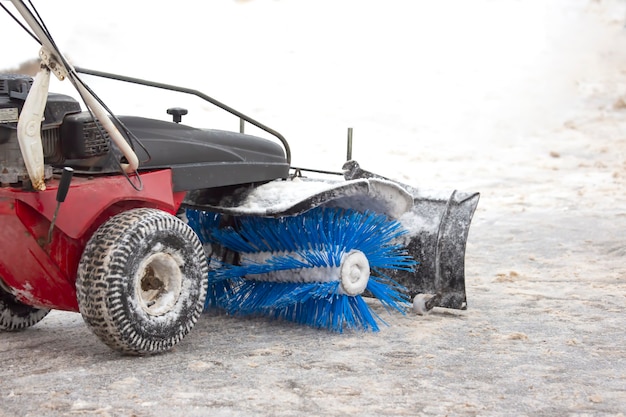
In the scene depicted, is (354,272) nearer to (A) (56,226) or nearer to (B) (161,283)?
(B) (161,283)

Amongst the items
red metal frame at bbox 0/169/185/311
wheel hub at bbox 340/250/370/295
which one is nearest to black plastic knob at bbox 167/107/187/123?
red metal frame at bbox 0/169/185/311

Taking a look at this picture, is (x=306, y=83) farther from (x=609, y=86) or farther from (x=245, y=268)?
(x=245, y=268)

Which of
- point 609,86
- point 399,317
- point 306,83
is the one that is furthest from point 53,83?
point 399,317

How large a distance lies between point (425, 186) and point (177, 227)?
515 cm

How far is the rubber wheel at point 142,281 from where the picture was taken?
9.94ft

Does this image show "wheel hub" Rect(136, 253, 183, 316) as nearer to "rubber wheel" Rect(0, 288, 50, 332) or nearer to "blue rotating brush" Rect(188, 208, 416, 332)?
"blue rotating brush" Rect(188, 208, 416, 332)

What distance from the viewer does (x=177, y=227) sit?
3258 mm

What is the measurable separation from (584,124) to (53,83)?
565 cm

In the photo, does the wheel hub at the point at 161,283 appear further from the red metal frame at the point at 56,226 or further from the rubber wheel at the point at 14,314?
the rubber wheel at the point at 14,314

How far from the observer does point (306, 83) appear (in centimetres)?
1109

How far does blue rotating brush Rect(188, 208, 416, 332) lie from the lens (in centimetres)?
361

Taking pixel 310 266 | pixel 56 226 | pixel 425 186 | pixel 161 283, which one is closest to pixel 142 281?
pixel 161 283

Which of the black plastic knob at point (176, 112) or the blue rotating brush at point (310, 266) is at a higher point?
the black plastic knob at point (176, 112)

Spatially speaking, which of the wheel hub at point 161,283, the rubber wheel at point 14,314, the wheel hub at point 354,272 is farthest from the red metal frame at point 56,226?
the wheel hub at point 354,272
